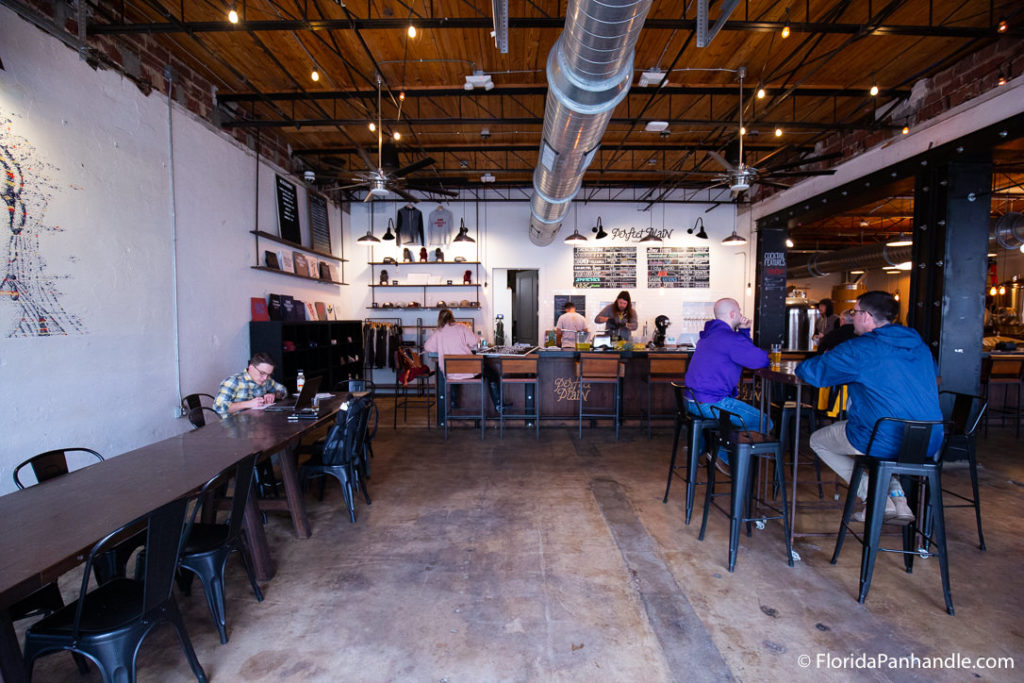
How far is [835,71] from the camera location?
4934mm

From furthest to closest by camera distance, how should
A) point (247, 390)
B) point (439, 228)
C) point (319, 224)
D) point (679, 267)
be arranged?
point (679, 267) → point (439, 228) → point (319, 224) → point (247, 390)

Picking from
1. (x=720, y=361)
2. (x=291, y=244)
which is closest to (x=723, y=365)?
(x=720, y=361)

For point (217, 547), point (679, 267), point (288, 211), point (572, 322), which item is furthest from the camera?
point (679, 267)

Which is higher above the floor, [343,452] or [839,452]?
[839,452]

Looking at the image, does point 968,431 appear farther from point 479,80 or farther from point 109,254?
point 109,254

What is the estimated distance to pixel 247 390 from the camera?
12.3 feet

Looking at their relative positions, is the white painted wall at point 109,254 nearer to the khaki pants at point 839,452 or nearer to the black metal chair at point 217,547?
the black metal chair at point 217,547

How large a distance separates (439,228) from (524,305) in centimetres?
237

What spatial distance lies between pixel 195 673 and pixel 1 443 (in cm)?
245

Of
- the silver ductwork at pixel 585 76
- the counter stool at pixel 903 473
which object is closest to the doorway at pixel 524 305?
the silver ductwork at pixel 585 76

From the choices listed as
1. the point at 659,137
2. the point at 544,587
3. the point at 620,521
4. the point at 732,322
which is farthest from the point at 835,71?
the point at 544,587

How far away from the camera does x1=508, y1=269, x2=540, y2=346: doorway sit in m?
8.99

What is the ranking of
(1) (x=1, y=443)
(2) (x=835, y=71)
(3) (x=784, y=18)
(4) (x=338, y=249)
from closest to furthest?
1. (1) (x=1, y=443)
2. (3) (x=784, y=18)
3. (2) (x=835, y=71)
4. (4) (x=338, y=249)

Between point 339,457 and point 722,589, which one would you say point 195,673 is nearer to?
point 339,457
